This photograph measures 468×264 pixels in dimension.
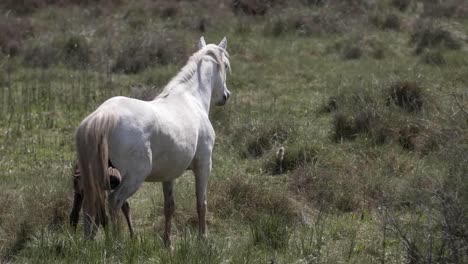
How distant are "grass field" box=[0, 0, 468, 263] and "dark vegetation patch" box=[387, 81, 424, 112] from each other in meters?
0.02

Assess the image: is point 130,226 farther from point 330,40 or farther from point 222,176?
point 330,40

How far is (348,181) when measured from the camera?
7.54m

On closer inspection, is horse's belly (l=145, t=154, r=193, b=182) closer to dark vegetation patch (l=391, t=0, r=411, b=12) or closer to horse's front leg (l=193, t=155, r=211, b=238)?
horse's front leg (l=193, t=155, r=211, b=238)

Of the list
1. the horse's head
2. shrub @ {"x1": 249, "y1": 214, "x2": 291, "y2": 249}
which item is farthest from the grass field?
the horse's head

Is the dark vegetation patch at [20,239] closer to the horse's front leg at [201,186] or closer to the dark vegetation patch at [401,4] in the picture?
the horse's front leg at [201,186]

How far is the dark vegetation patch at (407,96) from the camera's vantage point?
10.2m

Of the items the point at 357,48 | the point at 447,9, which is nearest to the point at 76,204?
the point at 357,48

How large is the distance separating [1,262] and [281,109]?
6706 mm

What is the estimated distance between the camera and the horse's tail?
16.2ft

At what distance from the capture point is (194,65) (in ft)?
21.9

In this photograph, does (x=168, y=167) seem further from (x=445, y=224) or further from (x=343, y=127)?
(x=343, y=127)

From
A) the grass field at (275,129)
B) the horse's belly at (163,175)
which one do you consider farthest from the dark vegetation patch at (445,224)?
the horse's belly at (163,175)

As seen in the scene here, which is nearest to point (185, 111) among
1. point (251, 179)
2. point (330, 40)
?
point (251, 179)

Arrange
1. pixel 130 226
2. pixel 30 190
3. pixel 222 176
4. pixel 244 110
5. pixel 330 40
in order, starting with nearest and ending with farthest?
pixel 130 226 < pixel 30 190 < pixel 222 176 < pixel 244 110 < pixel 330 40
